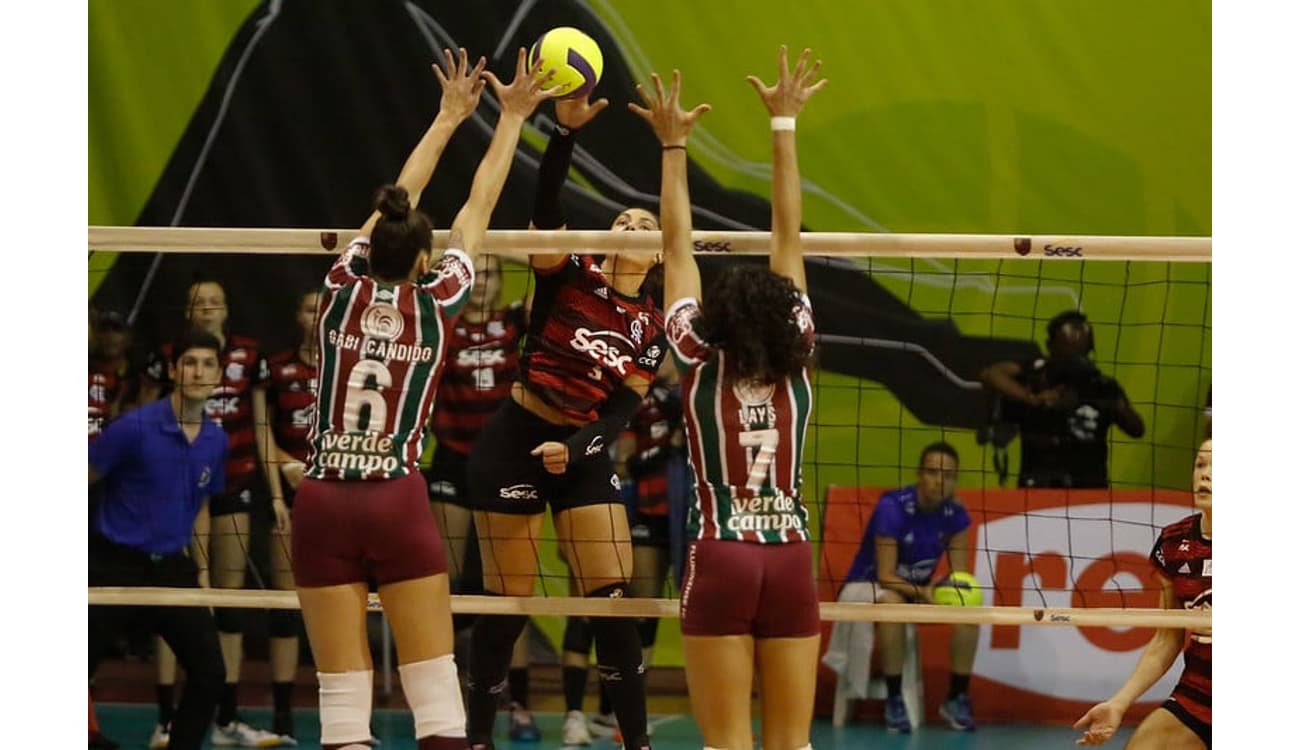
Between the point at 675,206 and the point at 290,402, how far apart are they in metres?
3.54

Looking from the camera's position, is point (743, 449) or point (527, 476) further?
point (527, 476)

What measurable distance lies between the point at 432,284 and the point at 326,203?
426cm

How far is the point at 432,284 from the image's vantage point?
4793 mm

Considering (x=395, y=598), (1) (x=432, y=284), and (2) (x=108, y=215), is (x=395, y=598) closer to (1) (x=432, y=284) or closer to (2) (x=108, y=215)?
(1) (x=432, y=284)

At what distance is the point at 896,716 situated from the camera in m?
8.20

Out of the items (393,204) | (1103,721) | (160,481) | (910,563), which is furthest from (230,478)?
(1103,721)

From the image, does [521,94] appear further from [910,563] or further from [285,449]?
[910,563]

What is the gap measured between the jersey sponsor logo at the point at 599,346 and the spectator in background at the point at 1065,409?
3.63 metres

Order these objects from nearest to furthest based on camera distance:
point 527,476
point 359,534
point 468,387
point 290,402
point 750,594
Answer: point 750,594
point 359,534
point 527,476
point 290,402
point 468,387

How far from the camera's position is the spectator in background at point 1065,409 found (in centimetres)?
856

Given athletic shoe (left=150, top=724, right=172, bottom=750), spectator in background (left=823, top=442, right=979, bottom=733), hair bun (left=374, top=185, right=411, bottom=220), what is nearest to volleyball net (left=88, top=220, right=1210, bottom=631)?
spectator in background (left=823, top=442, right=979, bottom=733)

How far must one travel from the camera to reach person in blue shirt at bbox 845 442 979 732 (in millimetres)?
8289

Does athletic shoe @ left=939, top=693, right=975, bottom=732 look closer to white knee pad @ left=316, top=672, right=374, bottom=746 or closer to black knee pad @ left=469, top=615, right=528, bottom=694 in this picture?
black knee pad @ left=469, top=615, right=528, bottom=694

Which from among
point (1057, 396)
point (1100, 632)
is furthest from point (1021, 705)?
point (1057, 396)
